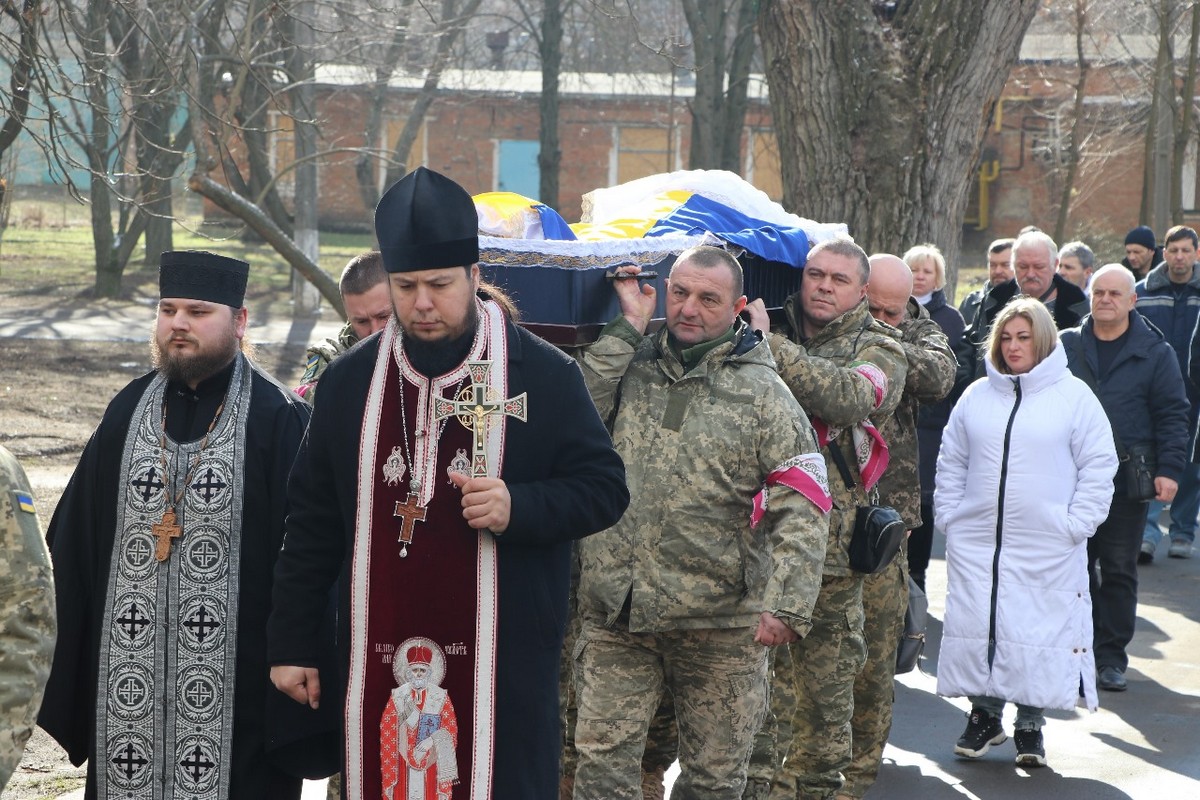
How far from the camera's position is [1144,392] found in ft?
26.0

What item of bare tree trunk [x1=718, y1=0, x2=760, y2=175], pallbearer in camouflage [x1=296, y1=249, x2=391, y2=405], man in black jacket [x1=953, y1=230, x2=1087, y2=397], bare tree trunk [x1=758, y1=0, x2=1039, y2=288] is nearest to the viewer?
pallbearer in camouflage [x1=296, y1=249, x2=391, y2=405]

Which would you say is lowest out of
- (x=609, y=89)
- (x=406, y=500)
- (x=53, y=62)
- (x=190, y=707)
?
(x=190, y=707)

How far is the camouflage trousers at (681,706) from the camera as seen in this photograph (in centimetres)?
453

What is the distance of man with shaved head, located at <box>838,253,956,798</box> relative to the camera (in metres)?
5.75

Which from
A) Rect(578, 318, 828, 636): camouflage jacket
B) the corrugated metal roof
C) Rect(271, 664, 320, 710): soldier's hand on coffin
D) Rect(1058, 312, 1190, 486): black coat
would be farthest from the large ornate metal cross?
the corrugated metal roof

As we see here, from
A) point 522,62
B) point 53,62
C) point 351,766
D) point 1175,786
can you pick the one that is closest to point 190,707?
point 351,766

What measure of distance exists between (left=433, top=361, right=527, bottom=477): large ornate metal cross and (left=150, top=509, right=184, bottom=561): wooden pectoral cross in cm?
97

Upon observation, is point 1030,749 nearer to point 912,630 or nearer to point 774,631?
point 912,630

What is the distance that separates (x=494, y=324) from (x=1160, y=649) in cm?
585

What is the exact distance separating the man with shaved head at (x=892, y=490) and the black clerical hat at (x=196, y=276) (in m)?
2.46

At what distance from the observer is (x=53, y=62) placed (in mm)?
7754

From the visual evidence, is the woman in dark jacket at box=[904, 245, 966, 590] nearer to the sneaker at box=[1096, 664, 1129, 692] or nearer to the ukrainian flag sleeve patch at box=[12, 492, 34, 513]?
the sneaker at box=[1096, 664, 1129, 692]

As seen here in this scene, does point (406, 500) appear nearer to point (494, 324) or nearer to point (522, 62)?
point (494, 324)

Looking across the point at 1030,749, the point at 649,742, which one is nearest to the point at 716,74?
the point at 1030,749
